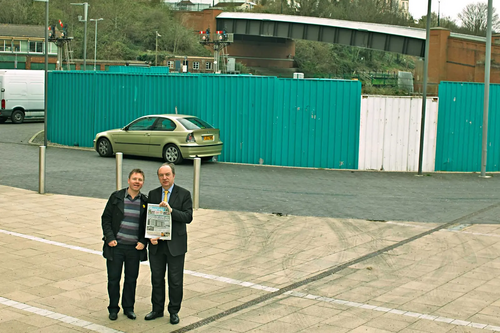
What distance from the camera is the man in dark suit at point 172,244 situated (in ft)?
20.7

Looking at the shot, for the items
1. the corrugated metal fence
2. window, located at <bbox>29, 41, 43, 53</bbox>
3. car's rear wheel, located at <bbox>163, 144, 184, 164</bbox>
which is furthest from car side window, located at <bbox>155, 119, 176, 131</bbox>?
window, located at <bbox>29, 41, 43, 53</bbox>

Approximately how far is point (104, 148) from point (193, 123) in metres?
3.21

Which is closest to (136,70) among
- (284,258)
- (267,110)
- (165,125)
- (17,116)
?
(17,116)

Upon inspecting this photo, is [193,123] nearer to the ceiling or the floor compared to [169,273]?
nearer to the ceiling

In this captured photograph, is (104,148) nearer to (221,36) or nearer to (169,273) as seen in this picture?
(169,273)

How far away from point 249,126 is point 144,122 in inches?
121

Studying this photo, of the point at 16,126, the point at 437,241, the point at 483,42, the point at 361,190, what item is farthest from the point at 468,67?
the point at 437,241

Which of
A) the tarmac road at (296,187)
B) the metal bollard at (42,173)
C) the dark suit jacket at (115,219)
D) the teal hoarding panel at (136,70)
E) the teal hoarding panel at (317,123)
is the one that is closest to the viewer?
the dark suit jacket at (115,219)

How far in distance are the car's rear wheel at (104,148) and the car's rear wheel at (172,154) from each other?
6.95ft

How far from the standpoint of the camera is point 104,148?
67.1 feet

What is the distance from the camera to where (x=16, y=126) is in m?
30.7

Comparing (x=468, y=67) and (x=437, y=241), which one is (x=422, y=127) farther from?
(x=468, y=67)

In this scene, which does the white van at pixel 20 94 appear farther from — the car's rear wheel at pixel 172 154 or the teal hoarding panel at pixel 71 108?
the car's rear wheel at pixel 172 154

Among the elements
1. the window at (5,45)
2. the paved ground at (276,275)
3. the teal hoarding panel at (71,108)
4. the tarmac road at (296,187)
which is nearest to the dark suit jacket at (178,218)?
the paved ground at (276,275)
